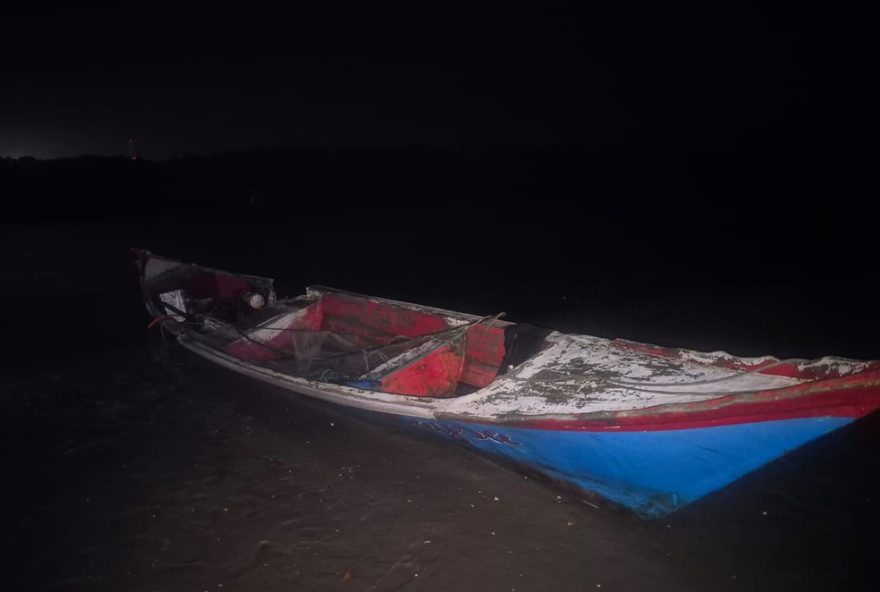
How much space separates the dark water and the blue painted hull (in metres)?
0.32

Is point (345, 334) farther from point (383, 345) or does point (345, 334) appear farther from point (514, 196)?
point (514, 196)

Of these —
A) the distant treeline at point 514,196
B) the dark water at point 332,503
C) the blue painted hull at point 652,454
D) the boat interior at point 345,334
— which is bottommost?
the dark water at point 332,503

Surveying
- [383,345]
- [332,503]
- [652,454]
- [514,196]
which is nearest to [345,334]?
[383,345]

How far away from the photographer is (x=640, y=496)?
4133mm

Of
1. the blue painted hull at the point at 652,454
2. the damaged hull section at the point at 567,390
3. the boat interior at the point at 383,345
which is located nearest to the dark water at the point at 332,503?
the blue painted hull at the point at 652,454

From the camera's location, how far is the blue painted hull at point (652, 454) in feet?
11.2

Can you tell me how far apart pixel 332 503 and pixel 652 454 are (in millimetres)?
2631

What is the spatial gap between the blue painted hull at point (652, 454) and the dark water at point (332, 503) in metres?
0.32

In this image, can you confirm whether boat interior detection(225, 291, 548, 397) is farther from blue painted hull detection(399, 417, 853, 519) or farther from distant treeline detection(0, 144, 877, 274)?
distant treeline detection(0, 144, 877, 274)

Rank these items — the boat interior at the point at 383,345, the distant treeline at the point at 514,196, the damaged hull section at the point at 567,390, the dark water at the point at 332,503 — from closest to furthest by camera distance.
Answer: the damaged hull section at the point at 567,390, the dark water at the point at 332,503, the boat interior at the point at 383,345, the distant treeline at the point at 514,196

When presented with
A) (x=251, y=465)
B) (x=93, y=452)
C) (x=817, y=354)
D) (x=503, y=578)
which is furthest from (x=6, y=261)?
(x=817, y=354)

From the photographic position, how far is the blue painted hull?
3.40 m

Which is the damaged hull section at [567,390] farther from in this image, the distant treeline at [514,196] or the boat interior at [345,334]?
the distant treeline at [514,196]

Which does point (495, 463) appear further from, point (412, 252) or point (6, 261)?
point (6, 261)
